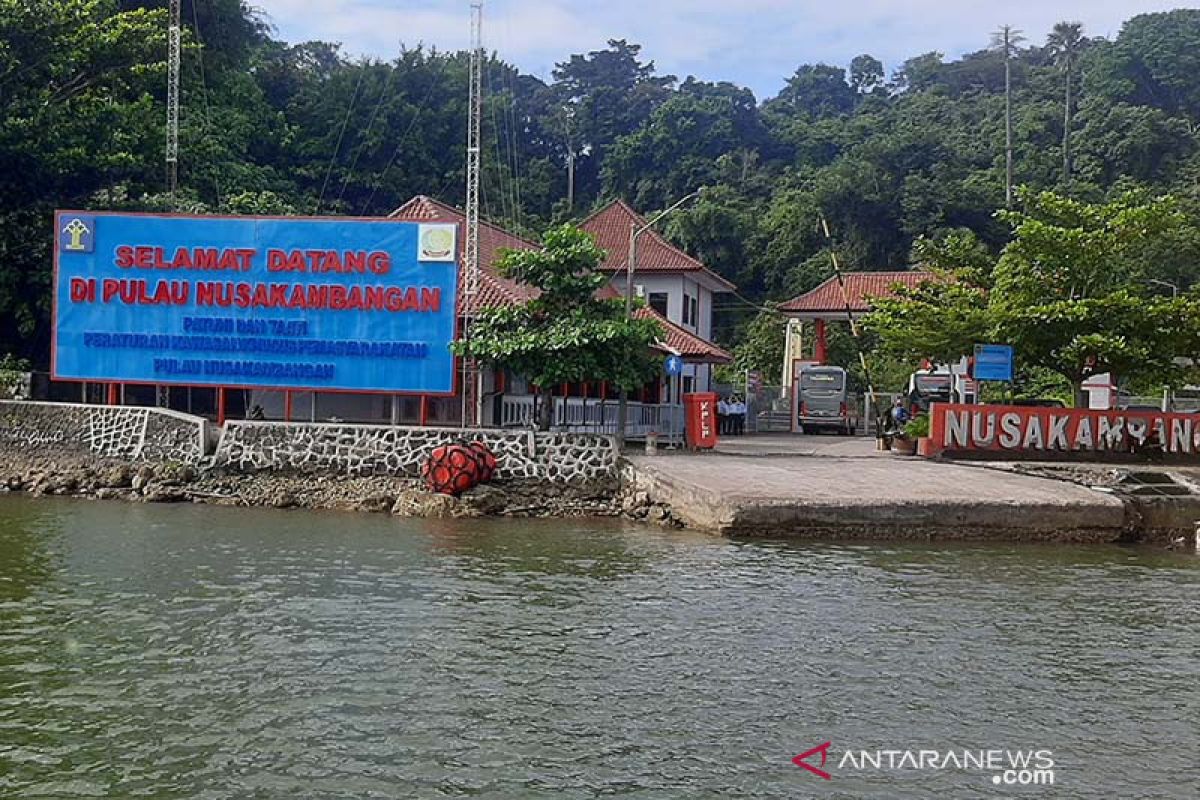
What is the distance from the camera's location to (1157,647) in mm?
10047

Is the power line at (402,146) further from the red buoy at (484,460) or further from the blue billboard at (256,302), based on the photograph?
the red buoy at (484,460)

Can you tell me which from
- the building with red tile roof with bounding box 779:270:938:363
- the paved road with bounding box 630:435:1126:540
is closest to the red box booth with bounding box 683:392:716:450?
the paved road with bounding box 630:435:1126:540

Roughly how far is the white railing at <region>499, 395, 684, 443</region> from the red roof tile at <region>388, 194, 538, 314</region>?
216 cm

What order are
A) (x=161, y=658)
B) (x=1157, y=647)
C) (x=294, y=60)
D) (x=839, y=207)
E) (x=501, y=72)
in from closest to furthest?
(x=161, y=658)
(x=1157, y=647)
(x=839, y=207)
(x=294, y=60)
(x=501, y=72)

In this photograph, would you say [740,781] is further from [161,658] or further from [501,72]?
[501,72]

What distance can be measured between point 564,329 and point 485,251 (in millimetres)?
8025

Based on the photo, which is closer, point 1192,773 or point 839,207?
point 1192,773

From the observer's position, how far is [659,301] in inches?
1473

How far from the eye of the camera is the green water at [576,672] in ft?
22.3

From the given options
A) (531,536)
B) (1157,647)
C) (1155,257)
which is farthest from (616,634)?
(1155,257)

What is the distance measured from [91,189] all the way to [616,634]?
985 inches

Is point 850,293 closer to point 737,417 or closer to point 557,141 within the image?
point 737,417

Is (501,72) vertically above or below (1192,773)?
above

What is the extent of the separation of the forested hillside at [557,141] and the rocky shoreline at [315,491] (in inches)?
306
